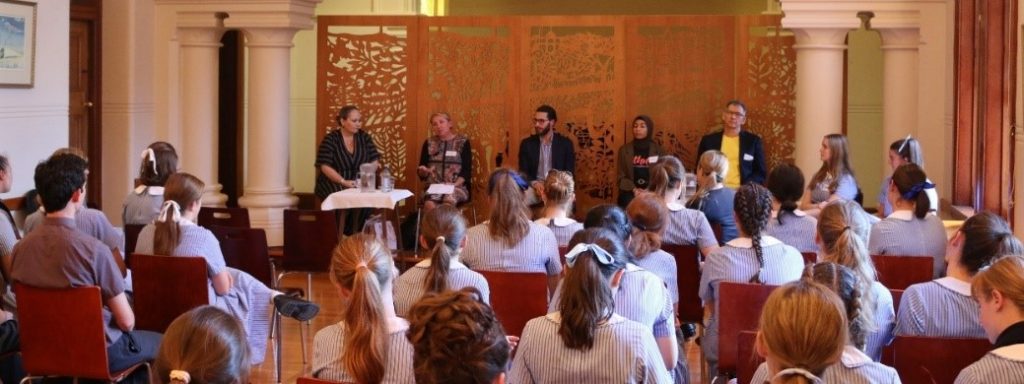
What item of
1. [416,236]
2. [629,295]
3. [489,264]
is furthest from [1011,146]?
[416,236]

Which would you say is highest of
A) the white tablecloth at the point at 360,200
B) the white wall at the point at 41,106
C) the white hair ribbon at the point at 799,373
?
the white wall at the point at 41,106

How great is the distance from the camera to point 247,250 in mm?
6957

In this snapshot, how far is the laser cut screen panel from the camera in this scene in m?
11.0

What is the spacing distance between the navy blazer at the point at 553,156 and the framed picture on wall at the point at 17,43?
369cm

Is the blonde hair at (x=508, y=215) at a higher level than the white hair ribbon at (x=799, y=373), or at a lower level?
higher

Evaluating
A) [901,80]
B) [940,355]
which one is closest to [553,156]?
[901,80]

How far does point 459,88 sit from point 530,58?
645mm

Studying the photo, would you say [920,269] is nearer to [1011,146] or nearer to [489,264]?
[489,264]

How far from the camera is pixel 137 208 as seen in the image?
7.28m

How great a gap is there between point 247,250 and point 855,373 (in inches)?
163

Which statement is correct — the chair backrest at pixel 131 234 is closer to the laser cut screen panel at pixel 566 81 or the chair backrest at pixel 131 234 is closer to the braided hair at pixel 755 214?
the braided hair at pixel 755 214

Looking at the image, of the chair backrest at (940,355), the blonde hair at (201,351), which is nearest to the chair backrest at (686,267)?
the chair backrest at (940,355)

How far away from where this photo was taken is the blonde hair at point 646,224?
18.6ft

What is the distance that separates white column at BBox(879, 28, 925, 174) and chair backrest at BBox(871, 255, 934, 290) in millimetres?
4739
